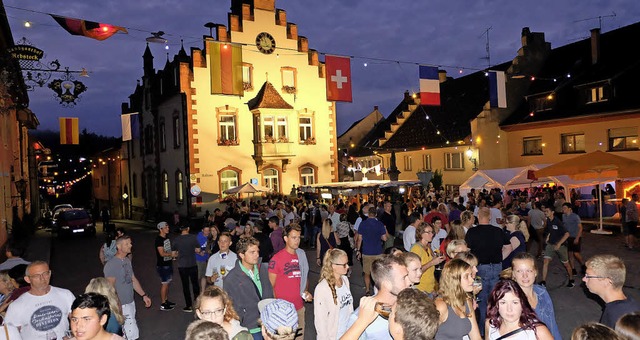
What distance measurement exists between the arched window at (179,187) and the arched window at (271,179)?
206 inches

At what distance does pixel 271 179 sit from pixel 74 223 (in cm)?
1127

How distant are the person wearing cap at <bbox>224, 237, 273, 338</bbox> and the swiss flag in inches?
544

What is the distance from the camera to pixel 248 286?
5.73 metres

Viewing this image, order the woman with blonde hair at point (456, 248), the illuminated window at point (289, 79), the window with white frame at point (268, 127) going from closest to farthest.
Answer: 1. the woman with blonde hair at point (456, 248)
2. the window with white frame at point (268, 127)
3. the illuminated window at point (289, 79)

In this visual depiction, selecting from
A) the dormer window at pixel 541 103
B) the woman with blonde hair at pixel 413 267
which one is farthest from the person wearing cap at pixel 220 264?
the dormer window at pixel 541 103

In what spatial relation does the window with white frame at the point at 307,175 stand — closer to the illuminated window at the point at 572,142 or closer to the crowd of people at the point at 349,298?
the illuminated window at the point at 572,142

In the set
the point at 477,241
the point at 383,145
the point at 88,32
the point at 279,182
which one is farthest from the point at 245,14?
the point at 477,241

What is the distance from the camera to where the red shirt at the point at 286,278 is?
645 centimetres

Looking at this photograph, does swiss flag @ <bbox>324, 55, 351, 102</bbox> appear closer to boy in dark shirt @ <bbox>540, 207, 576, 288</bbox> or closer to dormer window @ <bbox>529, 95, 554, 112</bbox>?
boy in dark shirt @ <bbox>540, 207, 576, 288</bbox>

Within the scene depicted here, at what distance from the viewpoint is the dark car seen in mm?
25641

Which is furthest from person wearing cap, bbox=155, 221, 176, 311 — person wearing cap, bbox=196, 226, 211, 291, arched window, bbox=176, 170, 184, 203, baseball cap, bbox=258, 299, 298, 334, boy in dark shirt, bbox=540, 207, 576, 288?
arched window, bbox=176, 170, 184, 203

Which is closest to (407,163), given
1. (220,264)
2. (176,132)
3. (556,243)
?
(176,132)

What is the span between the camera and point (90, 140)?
83.8 m

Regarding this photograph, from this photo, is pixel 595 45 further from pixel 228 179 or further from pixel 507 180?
pixel 228 179
